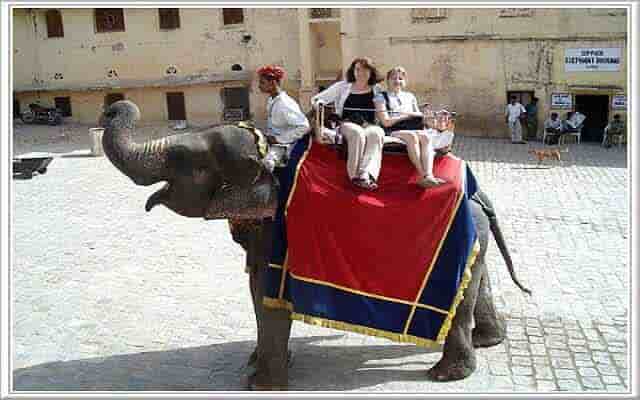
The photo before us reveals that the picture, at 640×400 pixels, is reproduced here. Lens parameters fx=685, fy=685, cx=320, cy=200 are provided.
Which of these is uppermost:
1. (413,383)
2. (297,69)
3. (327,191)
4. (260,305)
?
(297,69)

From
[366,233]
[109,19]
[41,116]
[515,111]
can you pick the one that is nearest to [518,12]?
[515,111]

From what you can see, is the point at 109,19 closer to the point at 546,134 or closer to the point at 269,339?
the point at 546,134

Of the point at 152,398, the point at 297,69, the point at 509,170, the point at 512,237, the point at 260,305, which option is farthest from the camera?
the point at 297,69

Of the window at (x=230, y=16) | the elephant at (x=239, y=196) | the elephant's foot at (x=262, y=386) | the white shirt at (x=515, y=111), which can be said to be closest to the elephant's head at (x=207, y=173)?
the elephant at (x=239, y=196)

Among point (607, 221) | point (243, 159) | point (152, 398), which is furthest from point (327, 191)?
point (607, 221)

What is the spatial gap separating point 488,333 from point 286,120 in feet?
9.32

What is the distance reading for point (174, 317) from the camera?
743 cm

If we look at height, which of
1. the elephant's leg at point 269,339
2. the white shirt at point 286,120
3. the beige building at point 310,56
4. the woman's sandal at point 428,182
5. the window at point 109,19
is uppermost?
the window at point 109,19

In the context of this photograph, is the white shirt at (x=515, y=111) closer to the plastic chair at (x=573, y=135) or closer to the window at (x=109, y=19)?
the plastic chair at (x=573, y=135)

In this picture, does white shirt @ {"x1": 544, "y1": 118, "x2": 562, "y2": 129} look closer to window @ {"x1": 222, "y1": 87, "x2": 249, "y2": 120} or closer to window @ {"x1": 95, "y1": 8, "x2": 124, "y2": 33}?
window @ {"x1": 222, "y1": 87, "x2": 249, "y2": 120}

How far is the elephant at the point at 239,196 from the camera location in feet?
16.3

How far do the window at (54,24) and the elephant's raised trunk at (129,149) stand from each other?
2308 cm

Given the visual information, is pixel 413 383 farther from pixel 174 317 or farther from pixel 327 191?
pixel 174 317

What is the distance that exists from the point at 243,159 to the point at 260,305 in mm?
1266
